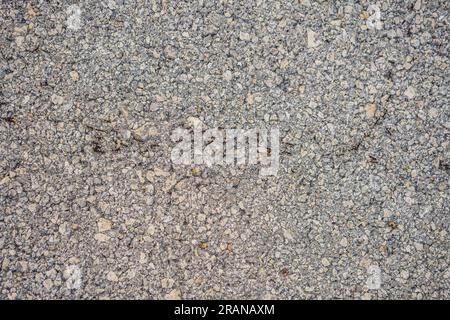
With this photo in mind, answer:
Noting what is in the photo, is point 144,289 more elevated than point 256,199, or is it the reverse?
point 256,199

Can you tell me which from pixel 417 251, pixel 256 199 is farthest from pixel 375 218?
pixel 256 199

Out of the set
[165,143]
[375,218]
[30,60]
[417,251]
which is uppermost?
[30,60]

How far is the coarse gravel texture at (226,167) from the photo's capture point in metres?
2.72

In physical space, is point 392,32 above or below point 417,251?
above

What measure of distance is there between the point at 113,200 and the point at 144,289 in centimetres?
51

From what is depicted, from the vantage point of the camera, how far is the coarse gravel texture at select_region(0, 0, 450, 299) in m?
2.72

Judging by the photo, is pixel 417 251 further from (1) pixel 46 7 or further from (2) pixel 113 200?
(1) pixel 46 7

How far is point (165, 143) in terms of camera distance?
2738mm

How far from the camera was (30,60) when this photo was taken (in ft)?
9.01

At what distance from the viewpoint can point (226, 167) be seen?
2744 mm

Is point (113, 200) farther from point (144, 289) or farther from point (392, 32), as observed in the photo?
point (392, 32)

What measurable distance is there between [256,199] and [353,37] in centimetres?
104
